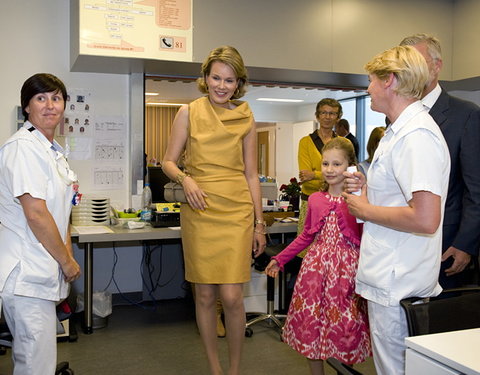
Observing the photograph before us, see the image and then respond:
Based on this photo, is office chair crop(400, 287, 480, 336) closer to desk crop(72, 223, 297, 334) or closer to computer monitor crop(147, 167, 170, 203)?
desk crop(72, 223, 297, 334)

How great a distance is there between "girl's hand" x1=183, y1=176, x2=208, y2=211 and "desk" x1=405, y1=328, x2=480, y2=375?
1230 millimetres

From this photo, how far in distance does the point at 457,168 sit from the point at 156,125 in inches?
105

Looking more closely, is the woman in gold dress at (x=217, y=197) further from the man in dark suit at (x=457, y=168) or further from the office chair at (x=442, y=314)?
the office chair at (x=442, y=314)

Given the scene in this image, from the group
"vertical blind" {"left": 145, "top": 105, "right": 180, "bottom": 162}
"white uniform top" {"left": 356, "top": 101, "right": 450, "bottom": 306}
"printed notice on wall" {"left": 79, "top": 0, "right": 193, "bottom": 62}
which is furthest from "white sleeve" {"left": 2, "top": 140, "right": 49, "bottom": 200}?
"vertical blind" {"left": 145, "top": 105, "right": 180, "bottom": 162}

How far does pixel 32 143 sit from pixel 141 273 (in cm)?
270

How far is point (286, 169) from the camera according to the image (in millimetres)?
4809

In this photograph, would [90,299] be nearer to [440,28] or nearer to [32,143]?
[32,143]

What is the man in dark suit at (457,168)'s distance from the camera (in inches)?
81.4

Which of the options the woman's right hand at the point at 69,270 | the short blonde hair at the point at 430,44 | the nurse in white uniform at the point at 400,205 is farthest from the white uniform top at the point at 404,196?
the woman's right hand at the point at 69,270

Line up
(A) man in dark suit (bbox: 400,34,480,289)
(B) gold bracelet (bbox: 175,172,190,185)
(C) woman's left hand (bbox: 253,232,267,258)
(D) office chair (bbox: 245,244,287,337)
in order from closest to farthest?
(A) man in dark suit (bbox: 400,34,480,289)
(B) gold bracelet (bbox: 175,172,190,185)
(C) woman's left hand (bbox: 253,232,267,258)
(D) office chair (bbox: 245,244,287,337)

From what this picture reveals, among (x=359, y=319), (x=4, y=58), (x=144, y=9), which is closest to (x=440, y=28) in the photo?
(x=144, y=9)

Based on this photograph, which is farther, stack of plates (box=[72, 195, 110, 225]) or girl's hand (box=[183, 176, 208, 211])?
stack of plates (box=[72, 195, 110, 225])

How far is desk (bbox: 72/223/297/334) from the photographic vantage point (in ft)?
11.3

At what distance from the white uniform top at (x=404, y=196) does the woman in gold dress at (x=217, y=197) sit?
2.68 ft
